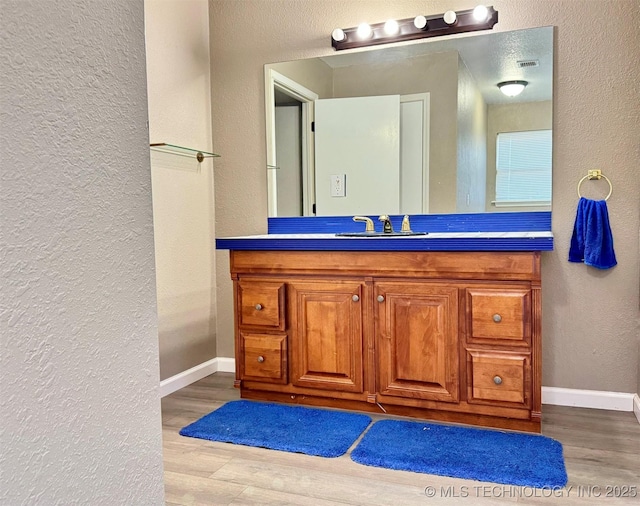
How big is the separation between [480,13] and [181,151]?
1.72 metres

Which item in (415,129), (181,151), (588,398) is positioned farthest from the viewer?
(181,151)

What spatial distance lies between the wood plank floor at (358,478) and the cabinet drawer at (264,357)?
491mm

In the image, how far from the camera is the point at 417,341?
93.0 inches

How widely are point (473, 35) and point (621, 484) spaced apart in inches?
82.4

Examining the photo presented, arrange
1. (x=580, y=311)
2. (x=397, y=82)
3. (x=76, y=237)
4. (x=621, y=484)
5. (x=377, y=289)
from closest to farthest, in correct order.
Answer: (x=76, y=237) < (x=621, y=484) < (x=377, y=289) < (x=580, y=311) < (x=397, y=82)

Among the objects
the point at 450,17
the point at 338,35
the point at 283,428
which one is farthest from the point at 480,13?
→ the point at 283,428

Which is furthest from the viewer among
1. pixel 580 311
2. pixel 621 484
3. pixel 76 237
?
pixel 580 311

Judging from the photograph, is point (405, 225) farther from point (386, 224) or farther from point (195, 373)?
point (195, 373)

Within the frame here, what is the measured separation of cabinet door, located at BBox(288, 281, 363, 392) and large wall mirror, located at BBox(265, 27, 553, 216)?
0.65 m

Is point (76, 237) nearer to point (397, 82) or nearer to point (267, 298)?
point (267, 298)

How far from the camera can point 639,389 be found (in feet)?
8.17

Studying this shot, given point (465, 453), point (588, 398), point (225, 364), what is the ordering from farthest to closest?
1. point (225, 364)
2. point (588, 398)
3. point (465, 453)

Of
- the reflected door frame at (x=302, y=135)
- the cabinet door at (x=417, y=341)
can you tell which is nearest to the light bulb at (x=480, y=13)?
the reflected door frame at (x=302, y=135)

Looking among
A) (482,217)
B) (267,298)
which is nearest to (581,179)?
(482,217)
